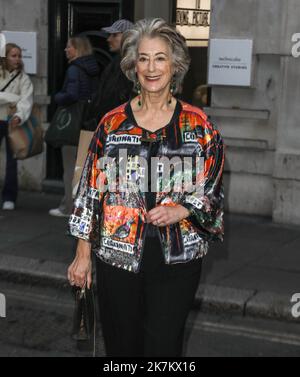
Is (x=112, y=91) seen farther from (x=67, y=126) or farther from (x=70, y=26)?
(x=70, y=26)

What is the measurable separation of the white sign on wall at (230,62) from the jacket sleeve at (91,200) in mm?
5935

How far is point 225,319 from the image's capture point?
6.56 meters

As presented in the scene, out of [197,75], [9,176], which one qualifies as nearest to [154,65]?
[9,176]

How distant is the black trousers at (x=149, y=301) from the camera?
3742mm

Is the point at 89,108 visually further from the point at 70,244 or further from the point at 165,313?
the point at 165,313

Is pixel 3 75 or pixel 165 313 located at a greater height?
pixel 3 75

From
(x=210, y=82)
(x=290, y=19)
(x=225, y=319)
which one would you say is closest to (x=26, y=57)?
(x=210, y=82)

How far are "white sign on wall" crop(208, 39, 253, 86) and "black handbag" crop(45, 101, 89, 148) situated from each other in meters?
1.70

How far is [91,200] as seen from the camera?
3.80 m

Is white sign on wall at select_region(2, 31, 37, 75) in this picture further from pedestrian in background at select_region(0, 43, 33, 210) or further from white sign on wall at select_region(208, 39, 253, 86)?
white sign on wall at select_region(208, 39, 253, 86)

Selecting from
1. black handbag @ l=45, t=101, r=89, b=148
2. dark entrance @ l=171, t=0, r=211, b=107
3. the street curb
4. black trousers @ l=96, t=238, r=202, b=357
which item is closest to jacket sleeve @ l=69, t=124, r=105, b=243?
black trousers @ l=96, t=238, r=202, b=357

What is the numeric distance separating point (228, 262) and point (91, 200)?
161 inches

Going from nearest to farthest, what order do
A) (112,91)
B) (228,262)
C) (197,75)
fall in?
1. (112,91)
2. (228,262)
3. (197,75)
